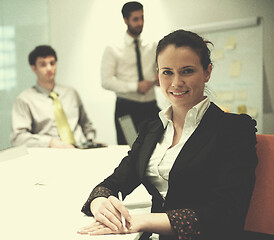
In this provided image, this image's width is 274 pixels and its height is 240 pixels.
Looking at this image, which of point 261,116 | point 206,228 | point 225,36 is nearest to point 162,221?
point 206,228

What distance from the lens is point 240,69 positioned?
123 inches

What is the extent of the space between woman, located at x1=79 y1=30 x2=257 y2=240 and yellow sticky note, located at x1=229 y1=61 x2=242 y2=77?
7.18ft

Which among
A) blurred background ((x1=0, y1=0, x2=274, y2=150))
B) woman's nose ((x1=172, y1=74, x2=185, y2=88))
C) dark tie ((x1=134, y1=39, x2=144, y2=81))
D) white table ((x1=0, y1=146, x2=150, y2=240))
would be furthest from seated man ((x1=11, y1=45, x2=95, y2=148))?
woman's nose ((x1=172, y1=74, x2=185, y2=88))

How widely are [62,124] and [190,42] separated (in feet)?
5.68

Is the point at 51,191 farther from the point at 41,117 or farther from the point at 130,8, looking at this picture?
the point at 130,8

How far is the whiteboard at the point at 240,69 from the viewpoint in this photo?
3.02 m

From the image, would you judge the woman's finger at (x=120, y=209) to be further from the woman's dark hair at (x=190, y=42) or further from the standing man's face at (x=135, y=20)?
the standing man's face at (x=135, y=20)

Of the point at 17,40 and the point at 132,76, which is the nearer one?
the point at 132,76

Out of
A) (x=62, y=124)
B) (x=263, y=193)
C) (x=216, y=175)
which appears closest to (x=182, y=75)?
(x=216, y=175)

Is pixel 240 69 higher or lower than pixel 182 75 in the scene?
higher

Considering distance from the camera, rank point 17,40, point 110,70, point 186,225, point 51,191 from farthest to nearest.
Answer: point 17,40, point 110,70, point 51,191, point 186,225

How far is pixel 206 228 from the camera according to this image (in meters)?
0.85

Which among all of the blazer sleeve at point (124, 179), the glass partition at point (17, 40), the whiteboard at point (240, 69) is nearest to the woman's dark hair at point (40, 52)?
the glass partition at point (17, 40)

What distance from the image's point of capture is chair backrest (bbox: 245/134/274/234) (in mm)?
940
